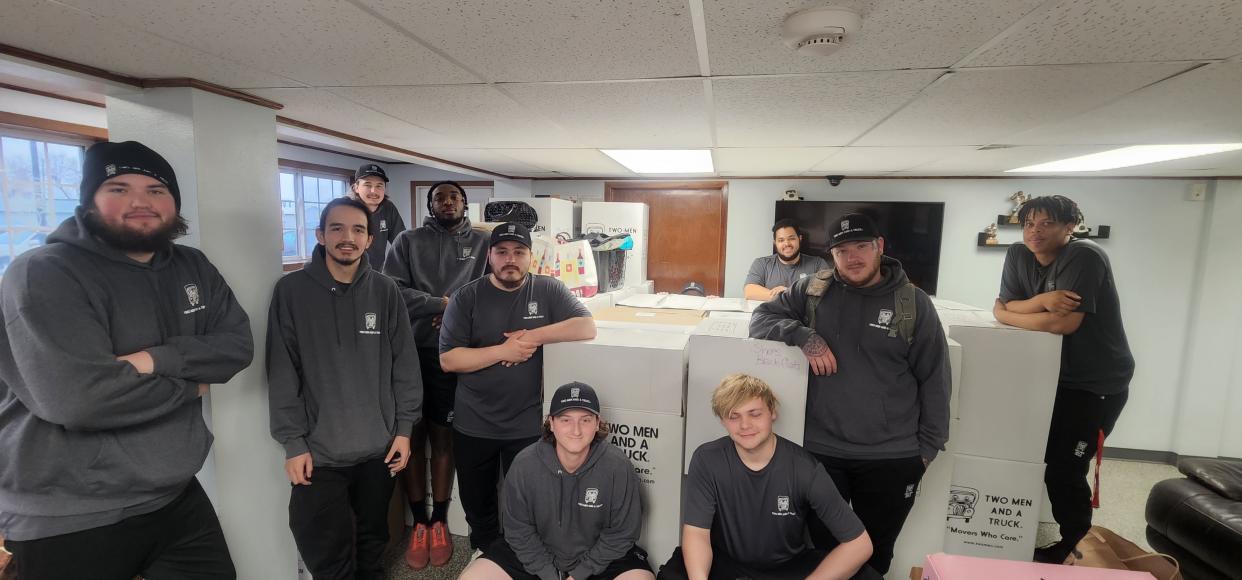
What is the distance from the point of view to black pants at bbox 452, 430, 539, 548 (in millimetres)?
2014

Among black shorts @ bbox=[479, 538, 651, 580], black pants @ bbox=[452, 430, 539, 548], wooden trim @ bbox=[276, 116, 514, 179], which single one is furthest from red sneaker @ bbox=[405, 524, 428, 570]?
wooden trim @ bbox=[276, 116, 514, 179]

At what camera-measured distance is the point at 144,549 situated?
1340 mm

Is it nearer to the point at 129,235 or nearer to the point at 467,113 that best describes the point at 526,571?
the point at 129,235

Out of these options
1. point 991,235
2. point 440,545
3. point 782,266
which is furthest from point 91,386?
point 991,235

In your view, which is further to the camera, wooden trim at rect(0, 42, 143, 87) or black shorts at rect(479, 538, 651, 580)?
black shorts at rect(479, 538, 651, 580)

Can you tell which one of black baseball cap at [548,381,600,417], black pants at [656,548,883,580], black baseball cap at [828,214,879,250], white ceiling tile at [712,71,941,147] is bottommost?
black pants at [656,548,883,580]

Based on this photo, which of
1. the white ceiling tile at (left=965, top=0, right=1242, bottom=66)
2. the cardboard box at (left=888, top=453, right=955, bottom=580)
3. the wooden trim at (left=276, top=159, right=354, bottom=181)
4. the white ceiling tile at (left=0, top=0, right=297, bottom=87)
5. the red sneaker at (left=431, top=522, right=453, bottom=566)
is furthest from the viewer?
the wooden trim at (left=276, top=159, right=354, bottom=181)

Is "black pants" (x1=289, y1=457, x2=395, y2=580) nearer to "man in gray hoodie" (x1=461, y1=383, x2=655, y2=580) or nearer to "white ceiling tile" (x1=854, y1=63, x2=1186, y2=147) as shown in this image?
"man in gray hoodie" (x1=461, y1=383, x2=655, y2=580)

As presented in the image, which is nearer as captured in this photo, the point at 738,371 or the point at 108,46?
the point at 108,46

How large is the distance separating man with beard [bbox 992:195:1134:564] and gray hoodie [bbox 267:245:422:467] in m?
2.45

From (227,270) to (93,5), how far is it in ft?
2.92

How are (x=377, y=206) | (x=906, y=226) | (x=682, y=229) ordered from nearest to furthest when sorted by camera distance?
(x=377, y=206) < (x=906, y=226) < (x=682, y=229)

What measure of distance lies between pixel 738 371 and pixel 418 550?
168cm

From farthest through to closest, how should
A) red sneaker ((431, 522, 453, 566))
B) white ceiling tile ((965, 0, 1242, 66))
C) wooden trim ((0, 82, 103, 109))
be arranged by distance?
red sneaker ((431, 522, 453, 566)), wooden trim ((0, 82, 103, 109)), white ceiling tile ((965, 0, 1242, 66))
